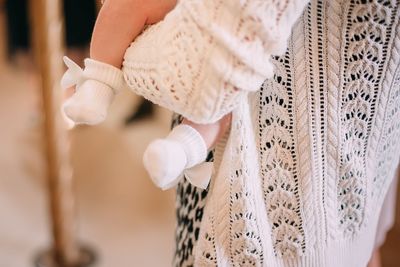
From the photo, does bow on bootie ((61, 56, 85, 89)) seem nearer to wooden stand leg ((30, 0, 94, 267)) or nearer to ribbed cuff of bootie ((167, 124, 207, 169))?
ribbed cuff of bootie ((167, 124, 207, 169))

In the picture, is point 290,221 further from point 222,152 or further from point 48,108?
point 48,108

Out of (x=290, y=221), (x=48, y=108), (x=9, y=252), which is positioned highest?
(x=48, y=108)

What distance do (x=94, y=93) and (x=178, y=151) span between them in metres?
0.11

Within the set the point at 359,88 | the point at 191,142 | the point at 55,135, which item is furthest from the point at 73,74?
the point at 55,135

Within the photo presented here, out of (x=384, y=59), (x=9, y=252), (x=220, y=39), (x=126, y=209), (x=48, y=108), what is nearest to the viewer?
(x=220, y=39)

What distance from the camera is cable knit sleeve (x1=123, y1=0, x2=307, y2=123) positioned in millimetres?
489

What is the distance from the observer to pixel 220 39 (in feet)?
1.60

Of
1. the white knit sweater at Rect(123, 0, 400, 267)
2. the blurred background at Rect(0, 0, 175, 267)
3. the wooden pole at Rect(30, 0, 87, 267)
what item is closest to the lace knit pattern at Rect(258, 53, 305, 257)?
the white knit sweater at Rect(123, 0, 400, 267)

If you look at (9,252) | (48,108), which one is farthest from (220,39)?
(9,252)

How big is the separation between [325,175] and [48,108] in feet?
2.98

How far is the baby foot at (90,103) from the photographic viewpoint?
57 centimetres

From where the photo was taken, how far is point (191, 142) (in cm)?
55

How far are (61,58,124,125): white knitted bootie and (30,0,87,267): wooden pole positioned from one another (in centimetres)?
71

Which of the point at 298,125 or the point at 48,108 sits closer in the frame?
the point at 298,125
